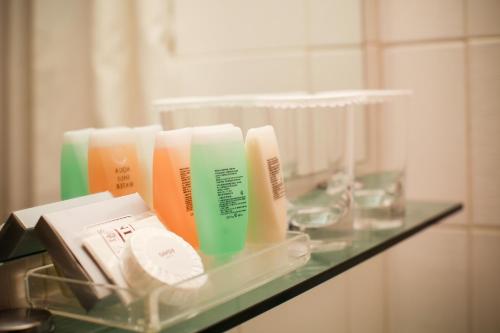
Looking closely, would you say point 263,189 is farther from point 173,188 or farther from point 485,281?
point 485,281

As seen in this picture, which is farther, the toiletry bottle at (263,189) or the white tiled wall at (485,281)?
the white tiled wall at (485,281)

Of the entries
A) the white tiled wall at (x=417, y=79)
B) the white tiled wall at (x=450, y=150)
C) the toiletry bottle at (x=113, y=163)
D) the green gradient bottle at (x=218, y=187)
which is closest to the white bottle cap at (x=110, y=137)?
the toiletry bottle at (x=113, y=163)

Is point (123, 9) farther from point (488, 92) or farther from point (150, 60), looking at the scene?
point (488, 92)

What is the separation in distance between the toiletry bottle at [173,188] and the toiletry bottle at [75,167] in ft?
0.32

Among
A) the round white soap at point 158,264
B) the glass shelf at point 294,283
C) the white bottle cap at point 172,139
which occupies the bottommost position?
the glass shelf at point 294,283

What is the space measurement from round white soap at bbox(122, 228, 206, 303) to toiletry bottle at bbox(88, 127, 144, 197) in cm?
14

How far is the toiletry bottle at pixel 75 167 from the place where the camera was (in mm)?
683

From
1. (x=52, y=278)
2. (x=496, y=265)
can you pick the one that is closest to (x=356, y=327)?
(x=496, y=265)

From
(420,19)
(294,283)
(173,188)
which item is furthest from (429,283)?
(173,188)

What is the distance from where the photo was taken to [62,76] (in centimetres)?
80

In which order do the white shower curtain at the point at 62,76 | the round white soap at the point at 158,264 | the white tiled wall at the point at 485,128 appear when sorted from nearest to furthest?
the round white soap at the point at 158,264 < the white shower curtain at the point at 62,76 < the white tiled wall at the point at 485,128

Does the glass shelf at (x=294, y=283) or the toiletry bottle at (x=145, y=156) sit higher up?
the toiletry bottle at (x=145, y=156)

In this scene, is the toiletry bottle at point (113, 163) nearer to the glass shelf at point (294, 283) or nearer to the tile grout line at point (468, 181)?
the glass shelf at point (294, 283)

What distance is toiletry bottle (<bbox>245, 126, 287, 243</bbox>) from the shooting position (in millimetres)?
653
